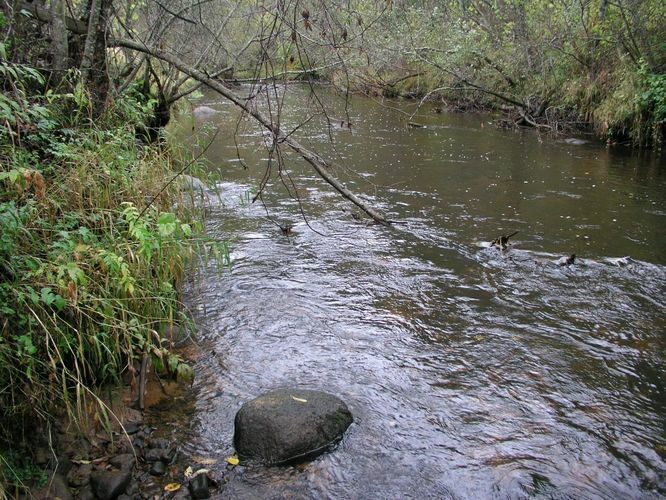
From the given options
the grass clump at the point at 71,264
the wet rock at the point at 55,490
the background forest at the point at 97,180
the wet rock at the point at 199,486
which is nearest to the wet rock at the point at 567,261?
the background forest at the point at 97,180

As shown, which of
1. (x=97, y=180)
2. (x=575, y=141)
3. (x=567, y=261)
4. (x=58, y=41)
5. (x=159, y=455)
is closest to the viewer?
(x=159, y=455)

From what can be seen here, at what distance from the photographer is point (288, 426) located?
3.63 meters

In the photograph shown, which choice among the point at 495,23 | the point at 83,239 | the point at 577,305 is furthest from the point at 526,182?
the point at 495,23

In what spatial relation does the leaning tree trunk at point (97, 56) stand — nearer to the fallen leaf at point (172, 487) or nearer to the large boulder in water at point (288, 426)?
the large boulder in water at point (288, 426)

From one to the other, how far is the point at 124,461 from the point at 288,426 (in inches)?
40.6

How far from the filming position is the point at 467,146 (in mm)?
13109

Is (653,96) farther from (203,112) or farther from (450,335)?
(203,112)

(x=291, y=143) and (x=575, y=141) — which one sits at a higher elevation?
(x=291, y=143)

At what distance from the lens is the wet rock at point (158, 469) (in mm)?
3369

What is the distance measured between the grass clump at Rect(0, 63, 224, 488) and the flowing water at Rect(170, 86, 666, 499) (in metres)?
0.79

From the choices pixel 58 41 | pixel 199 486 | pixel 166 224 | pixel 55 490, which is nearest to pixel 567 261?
pixel 166 224

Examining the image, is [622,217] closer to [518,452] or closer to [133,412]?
[518,452]

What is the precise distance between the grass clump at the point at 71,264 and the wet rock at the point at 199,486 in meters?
→ 0.79

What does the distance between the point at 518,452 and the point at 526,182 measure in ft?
24.4
